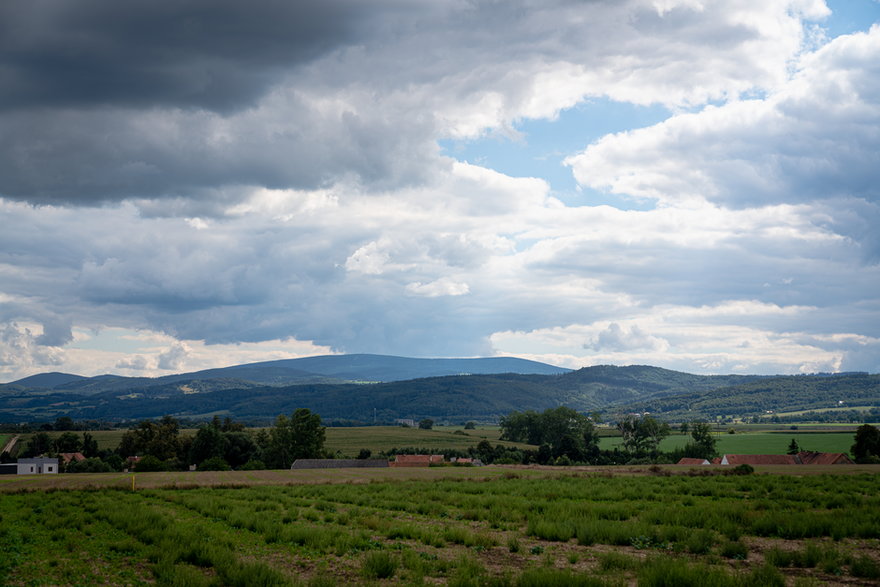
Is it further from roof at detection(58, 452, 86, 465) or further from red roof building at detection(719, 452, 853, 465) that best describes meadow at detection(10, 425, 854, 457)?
red roof building at detection(719, 452, 853, 465)

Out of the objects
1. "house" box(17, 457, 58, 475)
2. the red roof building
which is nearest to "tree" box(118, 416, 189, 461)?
"house" box(17, 457, 58, 475)

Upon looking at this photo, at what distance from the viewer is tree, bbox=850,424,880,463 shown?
292 ft

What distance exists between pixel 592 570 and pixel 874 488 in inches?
1078

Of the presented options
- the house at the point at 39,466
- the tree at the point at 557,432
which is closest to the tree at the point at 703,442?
the tree at the point at 557,432

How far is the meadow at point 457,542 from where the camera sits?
45.4 ft

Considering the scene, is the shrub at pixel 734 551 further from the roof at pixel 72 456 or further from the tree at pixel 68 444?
the tree at pixel 68 444

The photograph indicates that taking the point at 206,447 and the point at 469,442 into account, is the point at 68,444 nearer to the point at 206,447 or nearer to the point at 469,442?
the point at 206,447

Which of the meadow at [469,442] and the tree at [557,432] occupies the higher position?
the tree at [557,432]

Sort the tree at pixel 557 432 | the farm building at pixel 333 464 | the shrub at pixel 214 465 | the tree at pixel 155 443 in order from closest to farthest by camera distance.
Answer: the shrub at pixel 214 465, the farm building at pixel 333 464, the tree at pixel 155 443, the tree at pixel 557 432

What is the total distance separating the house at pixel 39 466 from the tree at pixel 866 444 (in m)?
115

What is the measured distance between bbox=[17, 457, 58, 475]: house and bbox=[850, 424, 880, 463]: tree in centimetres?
11463

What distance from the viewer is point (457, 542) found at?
63.8ft

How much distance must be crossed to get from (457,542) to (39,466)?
319 feet

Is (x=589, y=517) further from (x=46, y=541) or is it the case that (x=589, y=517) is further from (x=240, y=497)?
(x=240, y=497)
